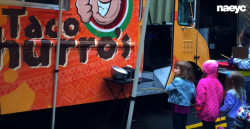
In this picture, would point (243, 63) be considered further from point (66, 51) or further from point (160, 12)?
point (66, 51)

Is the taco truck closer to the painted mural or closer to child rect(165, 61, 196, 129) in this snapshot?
the painted mural

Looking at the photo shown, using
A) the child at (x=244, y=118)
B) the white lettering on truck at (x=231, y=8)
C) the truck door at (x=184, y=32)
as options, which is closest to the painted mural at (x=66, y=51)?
the truck door at (x=184, y=32)

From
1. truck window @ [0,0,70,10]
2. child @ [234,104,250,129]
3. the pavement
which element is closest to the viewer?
child @ [234,104,250,129]

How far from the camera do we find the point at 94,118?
5.89m

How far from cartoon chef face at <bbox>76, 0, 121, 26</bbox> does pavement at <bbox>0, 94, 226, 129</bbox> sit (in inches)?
77.8

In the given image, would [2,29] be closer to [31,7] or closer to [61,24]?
[31,7]

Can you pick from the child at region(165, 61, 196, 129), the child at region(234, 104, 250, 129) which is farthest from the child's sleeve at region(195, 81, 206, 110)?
the child at region(234, 104, 250, 129)

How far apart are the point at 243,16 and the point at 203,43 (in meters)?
5.94

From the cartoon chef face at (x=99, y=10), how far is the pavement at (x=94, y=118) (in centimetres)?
198

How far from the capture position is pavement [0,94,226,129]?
5328mm

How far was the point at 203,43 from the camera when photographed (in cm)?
636

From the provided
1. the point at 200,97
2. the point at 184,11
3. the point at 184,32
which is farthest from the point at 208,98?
the point at 184,11

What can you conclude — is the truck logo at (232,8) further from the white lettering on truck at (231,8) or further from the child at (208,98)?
the child at (208,98)

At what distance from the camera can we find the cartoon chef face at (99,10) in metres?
4.31
